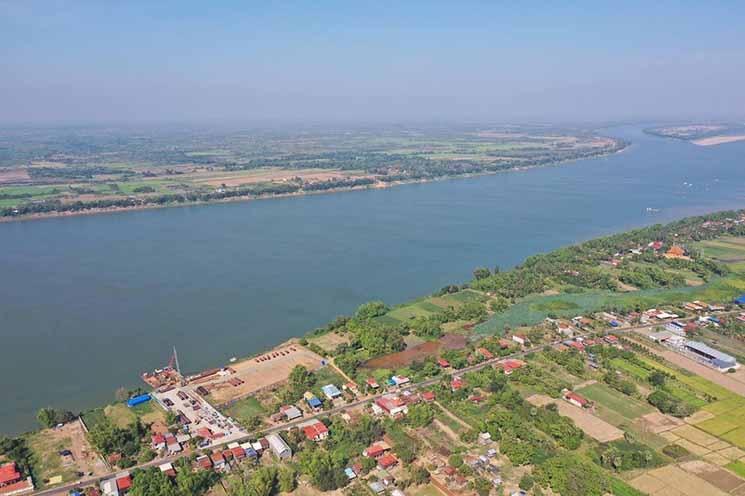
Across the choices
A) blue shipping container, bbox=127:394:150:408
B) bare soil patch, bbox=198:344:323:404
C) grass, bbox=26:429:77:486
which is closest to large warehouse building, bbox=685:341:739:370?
bare soil patch, bbox=198:344:323:404

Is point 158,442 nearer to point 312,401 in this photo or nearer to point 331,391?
point 312,401

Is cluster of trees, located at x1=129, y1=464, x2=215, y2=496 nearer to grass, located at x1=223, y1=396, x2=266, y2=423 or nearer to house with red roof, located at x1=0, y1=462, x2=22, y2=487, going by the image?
grass, located at x1=223, y1=396, x2=266, y2=423

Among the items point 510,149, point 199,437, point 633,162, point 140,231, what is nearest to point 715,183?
point 633,162

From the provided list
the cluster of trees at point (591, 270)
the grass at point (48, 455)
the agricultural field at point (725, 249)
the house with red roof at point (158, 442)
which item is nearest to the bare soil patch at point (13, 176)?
the grass at point (48, 455)

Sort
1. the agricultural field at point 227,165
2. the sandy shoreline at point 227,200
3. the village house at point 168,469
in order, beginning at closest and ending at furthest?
the village house at point 168,469
the sandy shoreline at point 227,200
the agricultural field at point 227,165

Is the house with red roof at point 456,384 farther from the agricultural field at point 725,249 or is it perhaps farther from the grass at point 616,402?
the agricultural field at point 725,249

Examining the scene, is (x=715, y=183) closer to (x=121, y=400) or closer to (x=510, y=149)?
(x=510, y=149)

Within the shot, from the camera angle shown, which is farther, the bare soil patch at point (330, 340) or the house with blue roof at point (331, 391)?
the bare soil patch at point (330, 340)
